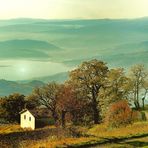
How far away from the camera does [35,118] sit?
3531 inches

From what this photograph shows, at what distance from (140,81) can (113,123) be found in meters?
36.9

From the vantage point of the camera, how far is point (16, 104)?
102 m

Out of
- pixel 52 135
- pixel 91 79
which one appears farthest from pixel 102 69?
pixel 52 135

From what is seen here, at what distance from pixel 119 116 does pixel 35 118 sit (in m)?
29.0

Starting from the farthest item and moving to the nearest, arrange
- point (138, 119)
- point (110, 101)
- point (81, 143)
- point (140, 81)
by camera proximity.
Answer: point (140, 81), point (110, 101), point (138, 119), point (81, 143)

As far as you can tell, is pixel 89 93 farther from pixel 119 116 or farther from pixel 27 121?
pixel 119 116

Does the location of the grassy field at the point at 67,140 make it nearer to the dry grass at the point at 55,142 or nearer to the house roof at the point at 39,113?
the dry grass at the point at 55,142

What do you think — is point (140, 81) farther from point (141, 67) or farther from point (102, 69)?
point (102, 69)

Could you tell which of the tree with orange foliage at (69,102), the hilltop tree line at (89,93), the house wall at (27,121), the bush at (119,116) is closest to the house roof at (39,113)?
the house wall at (27,121)

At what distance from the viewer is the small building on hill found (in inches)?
3531

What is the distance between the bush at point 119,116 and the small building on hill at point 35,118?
2489cm

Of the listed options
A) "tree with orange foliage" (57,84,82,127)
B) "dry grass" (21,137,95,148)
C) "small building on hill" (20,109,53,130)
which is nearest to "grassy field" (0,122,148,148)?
"dry grass" (21,137,95,148)

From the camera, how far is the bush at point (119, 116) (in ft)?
205

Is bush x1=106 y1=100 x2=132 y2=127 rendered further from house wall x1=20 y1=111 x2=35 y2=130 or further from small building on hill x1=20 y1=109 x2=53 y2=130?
house wall x1=20 y1=111 x2=35 y2=130
